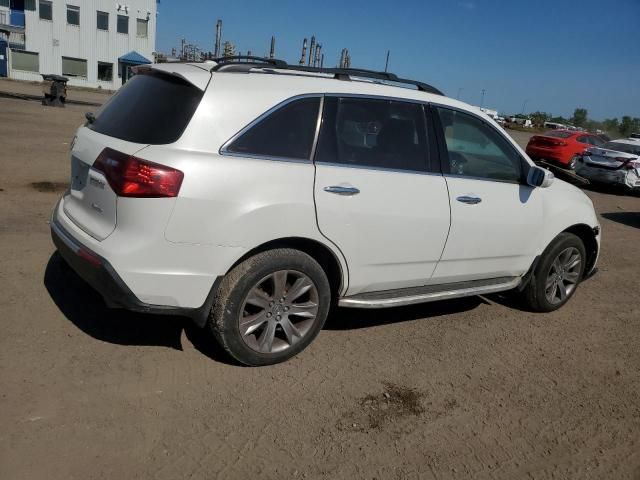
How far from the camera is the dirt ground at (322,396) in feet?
9.09

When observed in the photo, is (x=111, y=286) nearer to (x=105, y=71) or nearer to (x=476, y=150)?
(x=476, y=150)

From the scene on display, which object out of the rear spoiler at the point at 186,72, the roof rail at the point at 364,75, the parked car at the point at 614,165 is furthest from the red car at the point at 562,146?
the rear spoiler at the point at 186,72

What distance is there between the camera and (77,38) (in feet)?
156

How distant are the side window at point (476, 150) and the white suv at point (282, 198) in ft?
0.04

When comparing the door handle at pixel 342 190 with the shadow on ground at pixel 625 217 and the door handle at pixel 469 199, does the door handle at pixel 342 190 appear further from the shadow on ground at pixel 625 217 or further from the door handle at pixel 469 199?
the shadow on ground at pixel 625 217

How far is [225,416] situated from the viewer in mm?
3076

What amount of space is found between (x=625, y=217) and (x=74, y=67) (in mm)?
48634

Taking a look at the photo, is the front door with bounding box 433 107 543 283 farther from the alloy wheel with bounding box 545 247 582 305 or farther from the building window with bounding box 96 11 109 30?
the building window with bounding box 96 11 109 30

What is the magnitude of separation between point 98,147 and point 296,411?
1953 millimetres

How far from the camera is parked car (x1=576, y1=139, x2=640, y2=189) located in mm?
13742

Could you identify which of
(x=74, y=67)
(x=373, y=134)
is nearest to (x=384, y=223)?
(x=373, y=134)

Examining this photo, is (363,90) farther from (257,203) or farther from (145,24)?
(145,24)

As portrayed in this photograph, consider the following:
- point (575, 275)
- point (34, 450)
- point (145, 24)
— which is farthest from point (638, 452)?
point (145, 24)

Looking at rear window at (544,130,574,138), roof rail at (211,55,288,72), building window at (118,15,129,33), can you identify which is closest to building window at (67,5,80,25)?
building window at (118,15,129,33)
